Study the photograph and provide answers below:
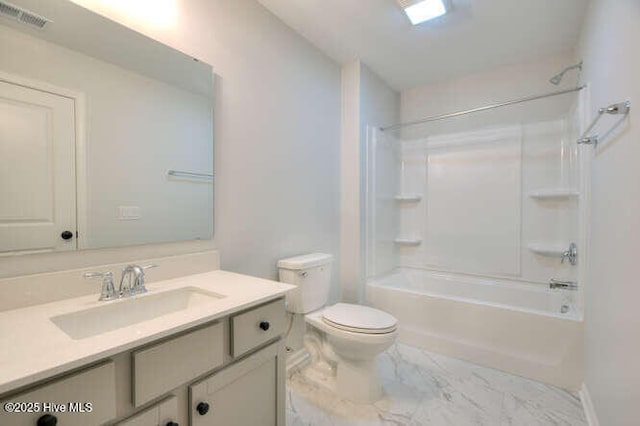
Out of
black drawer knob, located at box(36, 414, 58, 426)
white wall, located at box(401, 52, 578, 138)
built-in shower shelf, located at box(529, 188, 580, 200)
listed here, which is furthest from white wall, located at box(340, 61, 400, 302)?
black drawer knob, located at box(36, 414, 58, 426)

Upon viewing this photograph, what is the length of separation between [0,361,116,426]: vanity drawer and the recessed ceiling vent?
1.16 metres

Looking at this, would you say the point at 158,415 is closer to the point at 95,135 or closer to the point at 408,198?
the point at 95,135

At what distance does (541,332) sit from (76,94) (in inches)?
108

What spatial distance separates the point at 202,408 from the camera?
0.91 metres

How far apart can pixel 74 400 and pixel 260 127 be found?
1.50m

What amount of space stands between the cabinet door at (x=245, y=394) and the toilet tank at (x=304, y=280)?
0.65 m

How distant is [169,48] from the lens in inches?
54.3

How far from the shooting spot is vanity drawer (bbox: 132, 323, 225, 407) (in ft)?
2.54

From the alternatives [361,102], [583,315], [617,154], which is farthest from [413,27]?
[583,315]

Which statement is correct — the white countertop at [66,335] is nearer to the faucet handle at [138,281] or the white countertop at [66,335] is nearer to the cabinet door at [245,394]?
the faucet handle at [138,281]

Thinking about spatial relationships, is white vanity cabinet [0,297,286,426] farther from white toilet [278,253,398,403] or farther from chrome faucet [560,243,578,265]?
chrome faucet [560,243,578,265]

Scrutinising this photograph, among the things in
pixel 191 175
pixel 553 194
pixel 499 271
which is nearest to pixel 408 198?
pixel 499 271

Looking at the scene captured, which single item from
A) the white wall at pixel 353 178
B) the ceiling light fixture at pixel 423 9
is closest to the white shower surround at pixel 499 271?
the white wall at pixel 353 178

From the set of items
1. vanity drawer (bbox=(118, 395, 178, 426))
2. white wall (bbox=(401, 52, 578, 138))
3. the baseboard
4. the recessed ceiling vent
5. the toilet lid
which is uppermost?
white wall (bbox=(401, 52, 578, 138))
